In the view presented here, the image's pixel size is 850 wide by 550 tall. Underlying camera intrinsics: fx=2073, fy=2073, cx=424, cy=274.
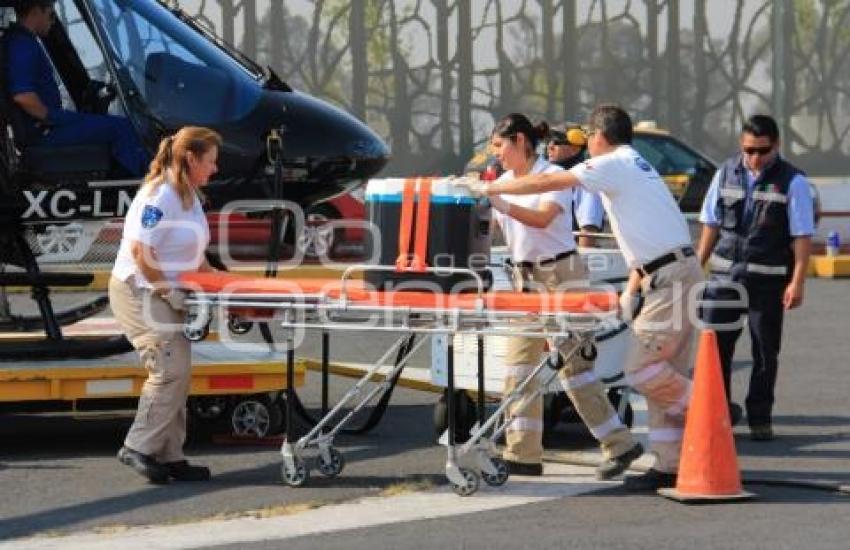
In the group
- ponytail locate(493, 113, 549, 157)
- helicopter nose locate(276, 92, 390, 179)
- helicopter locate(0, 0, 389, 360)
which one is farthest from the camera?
helicopter nose locate(276, 92, 390, 179)

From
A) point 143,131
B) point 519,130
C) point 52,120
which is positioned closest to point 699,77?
point 143,131

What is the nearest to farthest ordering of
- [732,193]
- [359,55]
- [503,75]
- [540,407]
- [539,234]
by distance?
1. [540,407]
2. [539,234]
3. [732,193]
4. [359,55]
5. [503,75]

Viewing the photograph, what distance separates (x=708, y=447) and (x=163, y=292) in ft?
8.74

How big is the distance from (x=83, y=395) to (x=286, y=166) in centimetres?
196

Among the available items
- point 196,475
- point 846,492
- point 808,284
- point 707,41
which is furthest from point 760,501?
point 707,41

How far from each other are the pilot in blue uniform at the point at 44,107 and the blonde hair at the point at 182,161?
1.62 metres

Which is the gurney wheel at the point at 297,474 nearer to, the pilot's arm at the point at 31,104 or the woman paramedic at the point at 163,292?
the woman paramedic at the point at 163,292

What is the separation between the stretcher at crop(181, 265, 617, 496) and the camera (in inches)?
362

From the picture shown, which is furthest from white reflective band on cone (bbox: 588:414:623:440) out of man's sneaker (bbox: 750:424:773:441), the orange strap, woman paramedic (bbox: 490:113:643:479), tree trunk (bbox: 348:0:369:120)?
tree trunk (bbox: 348:0:369:120)

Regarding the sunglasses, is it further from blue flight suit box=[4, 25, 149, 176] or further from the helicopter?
blue flight suit box=[4, 25, 149, 176]

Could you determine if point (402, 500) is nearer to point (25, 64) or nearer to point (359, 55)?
point (25, 64)

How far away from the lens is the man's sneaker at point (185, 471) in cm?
997

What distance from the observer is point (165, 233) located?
9914 millimetres

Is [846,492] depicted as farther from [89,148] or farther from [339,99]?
[339,99]
